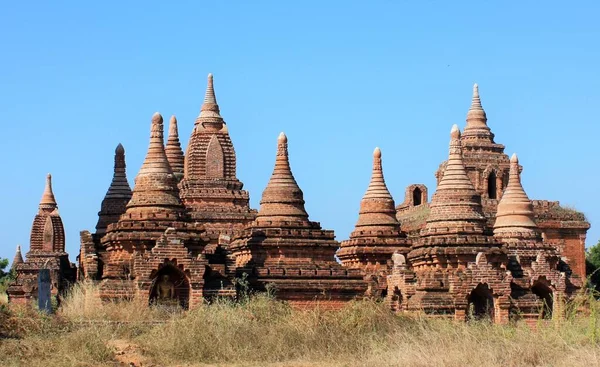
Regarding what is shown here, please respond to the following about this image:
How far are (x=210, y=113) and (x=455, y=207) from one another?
9567 mm

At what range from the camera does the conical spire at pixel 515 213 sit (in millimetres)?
42344

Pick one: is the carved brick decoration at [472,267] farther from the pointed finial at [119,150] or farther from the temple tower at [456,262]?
the pointed finial at [119,150]

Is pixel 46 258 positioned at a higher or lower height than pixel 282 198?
lower

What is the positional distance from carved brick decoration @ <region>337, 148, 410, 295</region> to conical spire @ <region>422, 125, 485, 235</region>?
3213mm

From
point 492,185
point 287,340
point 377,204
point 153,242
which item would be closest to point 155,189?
point 153,242

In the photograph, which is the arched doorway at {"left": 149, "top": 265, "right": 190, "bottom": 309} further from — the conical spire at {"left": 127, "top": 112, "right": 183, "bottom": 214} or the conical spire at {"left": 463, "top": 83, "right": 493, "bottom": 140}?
the conical spire at {"left": 463, "top": 83, "right": 493, "bottom": 140}

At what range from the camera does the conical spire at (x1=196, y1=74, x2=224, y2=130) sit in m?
44.5

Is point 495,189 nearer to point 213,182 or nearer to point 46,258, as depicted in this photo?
point 213,182

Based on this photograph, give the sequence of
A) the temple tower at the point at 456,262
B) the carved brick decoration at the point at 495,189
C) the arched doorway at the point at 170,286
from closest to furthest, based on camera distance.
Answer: the arched doorway at the point at 170,286, the temple tower at the point at 456,262, the carved brick decoration at the point at 495,189

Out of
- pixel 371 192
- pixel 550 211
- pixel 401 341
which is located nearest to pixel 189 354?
pixel 401 341

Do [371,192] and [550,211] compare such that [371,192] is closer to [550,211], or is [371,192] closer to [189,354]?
[550,211]

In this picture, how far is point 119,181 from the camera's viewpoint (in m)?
44.4

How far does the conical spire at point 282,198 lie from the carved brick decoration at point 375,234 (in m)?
4.82

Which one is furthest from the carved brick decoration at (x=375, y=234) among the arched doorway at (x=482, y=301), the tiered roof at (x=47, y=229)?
the tiered roof at (x=47, y=229)
